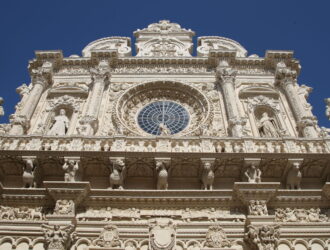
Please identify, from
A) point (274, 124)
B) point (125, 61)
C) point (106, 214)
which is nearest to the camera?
point (106, 214)

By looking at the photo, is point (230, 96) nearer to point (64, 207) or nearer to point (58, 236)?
point (64, 207)

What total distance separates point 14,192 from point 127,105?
22.3ft

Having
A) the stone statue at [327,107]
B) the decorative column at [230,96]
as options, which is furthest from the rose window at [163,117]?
the stone statue at [327,107]

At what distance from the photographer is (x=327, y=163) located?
10.0m

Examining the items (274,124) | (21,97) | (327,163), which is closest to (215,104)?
(274,124)

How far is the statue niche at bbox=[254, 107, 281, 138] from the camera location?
13667mm

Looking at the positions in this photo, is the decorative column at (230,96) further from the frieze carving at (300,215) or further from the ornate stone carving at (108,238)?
the ornate stone carving at (108,238)

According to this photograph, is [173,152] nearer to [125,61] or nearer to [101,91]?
[101,91]

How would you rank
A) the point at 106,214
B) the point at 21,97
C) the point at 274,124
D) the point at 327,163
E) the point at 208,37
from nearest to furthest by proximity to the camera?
the point at 106,214 → the point at 327,163 → the point at 274,124 → the point at 21,97 → the point at 208,37

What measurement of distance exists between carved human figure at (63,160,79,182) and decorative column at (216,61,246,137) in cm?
550

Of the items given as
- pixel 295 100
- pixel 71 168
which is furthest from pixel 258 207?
pixel 295 100

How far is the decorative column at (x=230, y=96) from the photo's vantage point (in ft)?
41.2

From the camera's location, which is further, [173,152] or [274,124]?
[274,124]

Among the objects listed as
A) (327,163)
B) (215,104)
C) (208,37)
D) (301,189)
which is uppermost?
(208,37)
